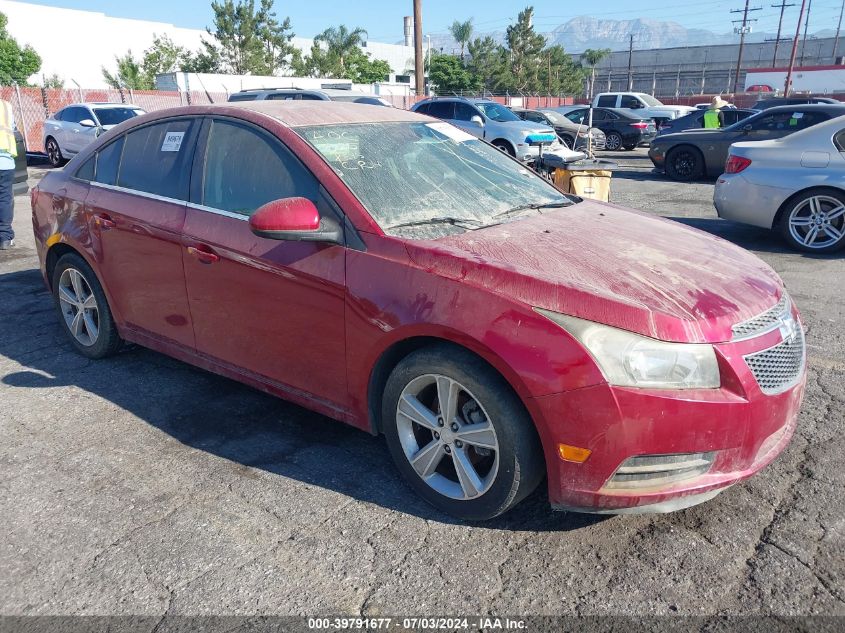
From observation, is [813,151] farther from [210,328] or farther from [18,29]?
[18,29]

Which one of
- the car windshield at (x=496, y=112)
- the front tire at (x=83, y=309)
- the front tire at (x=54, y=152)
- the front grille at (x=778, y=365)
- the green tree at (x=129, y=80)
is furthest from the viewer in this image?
the green tree at (x=129, y=80)

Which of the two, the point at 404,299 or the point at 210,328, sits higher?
the point at 404,299

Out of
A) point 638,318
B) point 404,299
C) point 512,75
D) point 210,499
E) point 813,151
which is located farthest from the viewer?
point 512,75

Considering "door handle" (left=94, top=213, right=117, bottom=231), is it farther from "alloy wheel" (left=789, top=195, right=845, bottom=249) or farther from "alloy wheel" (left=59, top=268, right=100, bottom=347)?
A: "alloy wheel" (left=789, top=195, right=845, bottom=249)

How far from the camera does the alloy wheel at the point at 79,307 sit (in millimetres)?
4562

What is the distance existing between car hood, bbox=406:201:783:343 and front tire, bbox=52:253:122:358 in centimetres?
259

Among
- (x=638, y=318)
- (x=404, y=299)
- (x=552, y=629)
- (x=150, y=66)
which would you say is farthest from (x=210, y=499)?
(x=150, y=66)

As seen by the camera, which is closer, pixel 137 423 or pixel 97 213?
pixel 137 423

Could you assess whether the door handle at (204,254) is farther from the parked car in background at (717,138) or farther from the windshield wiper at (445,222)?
the parked car in background at (717,138)

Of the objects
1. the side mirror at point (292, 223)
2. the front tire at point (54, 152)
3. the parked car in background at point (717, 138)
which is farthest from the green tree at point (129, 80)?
the side mirror at point (292, 223)

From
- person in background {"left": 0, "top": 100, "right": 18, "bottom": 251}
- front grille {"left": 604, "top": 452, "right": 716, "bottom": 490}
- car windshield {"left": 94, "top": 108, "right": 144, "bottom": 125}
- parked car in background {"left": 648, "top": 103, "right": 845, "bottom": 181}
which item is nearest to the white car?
car windshield {"left": 94, "top": 108, "right": 144, "bottom": 125}

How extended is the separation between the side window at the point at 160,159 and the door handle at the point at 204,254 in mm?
341

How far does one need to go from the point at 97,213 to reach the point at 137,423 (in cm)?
139

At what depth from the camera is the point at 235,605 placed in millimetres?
2441
